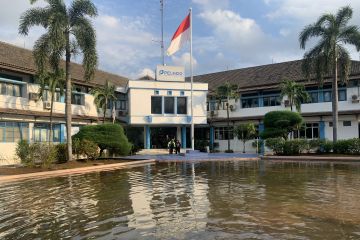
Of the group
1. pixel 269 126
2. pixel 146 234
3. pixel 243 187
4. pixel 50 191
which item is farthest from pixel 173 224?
pixel 269 126

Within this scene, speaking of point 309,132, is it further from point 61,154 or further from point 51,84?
point 51,84

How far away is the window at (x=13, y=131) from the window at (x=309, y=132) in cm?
2489

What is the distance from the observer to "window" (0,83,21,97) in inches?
1085

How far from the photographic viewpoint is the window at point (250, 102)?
42069 millimetres

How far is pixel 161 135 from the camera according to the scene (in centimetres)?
4331

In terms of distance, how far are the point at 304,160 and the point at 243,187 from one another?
15.4 metres

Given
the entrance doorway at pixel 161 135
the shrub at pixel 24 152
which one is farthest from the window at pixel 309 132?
the shrub at pixel 24 152

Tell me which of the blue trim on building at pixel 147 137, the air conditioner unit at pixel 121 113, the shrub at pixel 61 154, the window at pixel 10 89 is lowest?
the shrub at pixel 61 154

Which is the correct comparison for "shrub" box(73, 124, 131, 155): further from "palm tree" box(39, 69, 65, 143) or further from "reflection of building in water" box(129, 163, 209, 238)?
"reflection of building in water" box(129, 163, 209, 238)

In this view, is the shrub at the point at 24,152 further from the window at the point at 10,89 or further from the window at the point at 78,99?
the window at the point at 78,99

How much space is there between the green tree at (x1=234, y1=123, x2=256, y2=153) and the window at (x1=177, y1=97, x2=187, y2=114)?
225 inches

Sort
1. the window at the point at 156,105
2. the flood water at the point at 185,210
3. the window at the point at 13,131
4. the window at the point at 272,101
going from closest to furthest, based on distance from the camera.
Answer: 1. the flood water at the point at 185,210
2. the window at the point at 13,131
3. the window at the point at 156,105
4. the window at the point at 272,101

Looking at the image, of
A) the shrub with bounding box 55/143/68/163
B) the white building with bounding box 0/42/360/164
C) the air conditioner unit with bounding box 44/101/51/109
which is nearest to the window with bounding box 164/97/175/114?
the white building with bounding box 0/42/360/164

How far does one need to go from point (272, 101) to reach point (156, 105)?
12.1 metres
